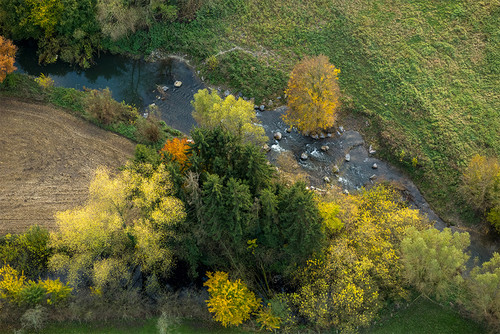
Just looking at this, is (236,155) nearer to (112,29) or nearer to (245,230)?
(245,230)

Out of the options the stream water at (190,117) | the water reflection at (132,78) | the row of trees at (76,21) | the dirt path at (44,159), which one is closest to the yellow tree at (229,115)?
the stream water at (190,117)

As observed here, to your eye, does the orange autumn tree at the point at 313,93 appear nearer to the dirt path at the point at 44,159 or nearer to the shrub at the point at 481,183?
the shrub at the point at 481,183

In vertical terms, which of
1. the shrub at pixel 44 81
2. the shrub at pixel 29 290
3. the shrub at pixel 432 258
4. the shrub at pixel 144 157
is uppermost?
the shrub at pixel 144 157

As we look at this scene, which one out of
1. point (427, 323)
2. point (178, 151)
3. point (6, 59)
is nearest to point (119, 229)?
point (178, 151)

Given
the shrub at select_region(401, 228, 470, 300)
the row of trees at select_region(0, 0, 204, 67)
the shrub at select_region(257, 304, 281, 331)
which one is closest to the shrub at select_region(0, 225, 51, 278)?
the shrub at select_region(257, 304, 281, 331)

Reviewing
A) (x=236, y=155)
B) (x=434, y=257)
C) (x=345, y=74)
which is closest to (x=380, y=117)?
(x=345, y=74)

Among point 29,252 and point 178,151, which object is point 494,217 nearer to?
point 178,151
